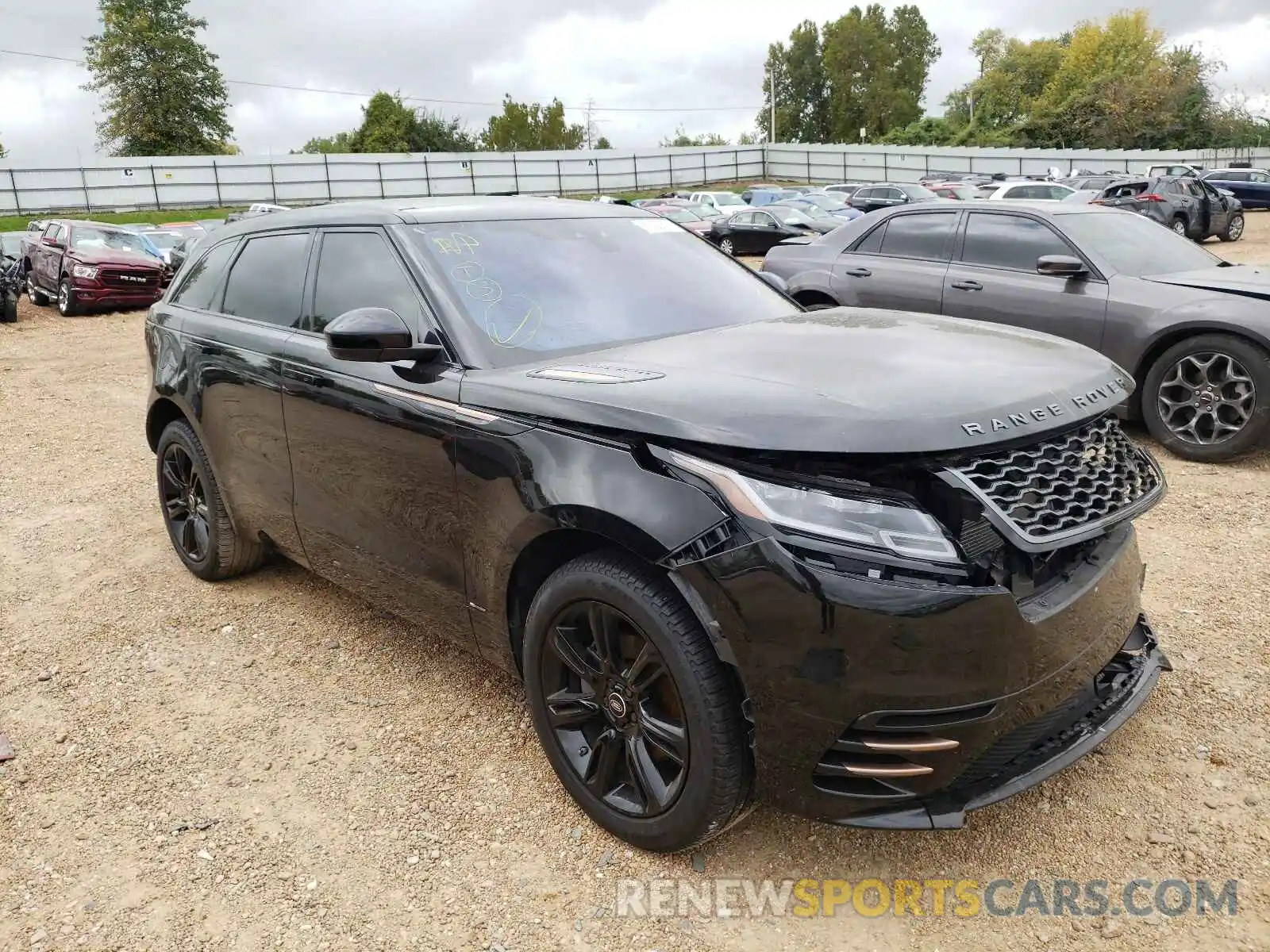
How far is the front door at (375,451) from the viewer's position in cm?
291

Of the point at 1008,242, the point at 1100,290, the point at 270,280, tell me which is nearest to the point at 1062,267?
the point at 1100,290

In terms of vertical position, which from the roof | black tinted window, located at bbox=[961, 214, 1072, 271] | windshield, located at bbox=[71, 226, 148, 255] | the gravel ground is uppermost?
windshield, located at bbox=[71, 226, 148, 255]

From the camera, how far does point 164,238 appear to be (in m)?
22.2

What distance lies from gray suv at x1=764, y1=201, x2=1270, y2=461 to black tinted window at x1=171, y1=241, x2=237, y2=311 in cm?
307

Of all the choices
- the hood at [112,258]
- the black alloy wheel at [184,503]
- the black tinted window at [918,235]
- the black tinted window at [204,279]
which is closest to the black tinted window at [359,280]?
the black tinted window at [204,279]

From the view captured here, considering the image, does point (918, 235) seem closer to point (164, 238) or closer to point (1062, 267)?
point (1062, 267)

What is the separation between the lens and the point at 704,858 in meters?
2.54

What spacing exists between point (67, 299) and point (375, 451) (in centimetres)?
1599

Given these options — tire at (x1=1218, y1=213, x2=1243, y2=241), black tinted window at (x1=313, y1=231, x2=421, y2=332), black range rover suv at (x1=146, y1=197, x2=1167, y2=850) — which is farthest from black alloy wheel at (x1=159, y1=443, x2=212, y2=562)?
tire at (x1=1218, y1=213, x2=1243, y2=241)

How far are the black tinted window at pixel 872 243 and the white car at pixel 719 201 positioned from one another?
21.7 m

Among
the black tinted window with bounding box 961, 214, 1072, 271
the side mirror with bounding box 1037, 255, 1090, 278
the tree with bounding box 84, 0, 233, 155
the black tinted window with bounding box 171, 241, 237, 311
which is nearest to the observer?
the black tinted window with bounding box 171, 241, 237, 311

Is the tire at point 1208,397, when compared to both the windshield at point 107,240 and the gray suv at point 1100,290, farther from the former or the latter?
the windshield at point 107,240

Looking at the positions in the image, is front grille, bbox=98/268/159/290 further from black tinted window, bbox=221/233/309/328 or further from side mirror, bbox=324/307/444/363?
side mirror, bbox=324/307/444/363

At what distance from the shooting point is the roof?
11.1ft
